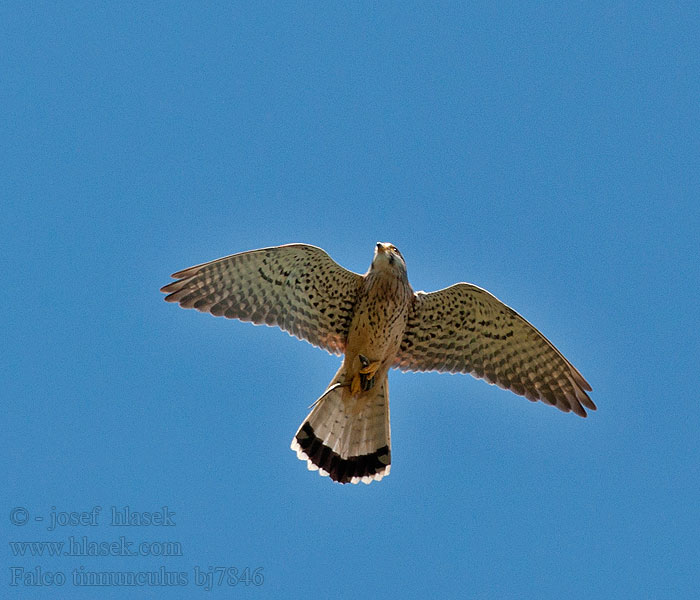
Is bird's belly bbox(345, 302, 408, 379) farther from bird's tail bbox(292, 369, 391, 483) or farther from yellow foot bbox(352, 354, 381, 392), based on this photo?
bird's tail bbox(292, 369, 391, 483)

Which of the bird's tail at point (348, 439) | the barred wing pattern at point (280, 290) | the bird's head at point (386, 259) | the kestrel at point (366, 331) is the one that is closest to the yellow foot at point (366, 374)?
the kestrel at point (366, 331)

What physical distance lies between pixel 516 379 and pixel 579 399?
26.1 inches

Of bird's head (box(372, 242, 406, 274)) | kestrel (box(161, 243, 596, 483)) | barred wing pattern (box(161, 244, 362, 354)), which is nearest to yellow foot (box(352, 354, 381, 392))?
kestrel (box(161, 243, 596, 483))

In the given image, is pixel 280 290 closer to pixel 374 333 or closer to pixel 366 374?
pixel 374 333

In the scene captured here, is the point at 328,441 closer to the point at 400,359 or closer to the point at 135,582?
the point at 400,359

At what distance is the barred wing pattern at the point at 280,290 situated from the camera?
10203mm

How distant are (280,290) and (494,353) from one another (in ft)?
7.55

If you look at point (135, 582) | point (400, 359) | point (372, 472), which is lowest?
point (135, 582)

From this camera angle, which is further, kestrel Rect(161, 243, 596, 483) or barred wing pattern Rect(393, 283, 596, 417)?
barred wing pattern Rect(393, 283, 596, 417)

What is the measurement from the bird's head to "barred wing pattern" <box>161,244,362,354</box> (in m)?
0.35

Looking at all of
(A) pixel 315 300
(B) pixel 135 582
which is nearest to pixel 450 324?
(A) pixel 315 300

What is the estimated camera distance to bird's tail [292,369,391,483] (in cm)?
1054

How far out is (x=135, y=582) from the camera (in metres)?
10.1

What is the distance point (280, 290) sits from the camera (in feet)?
34.1
